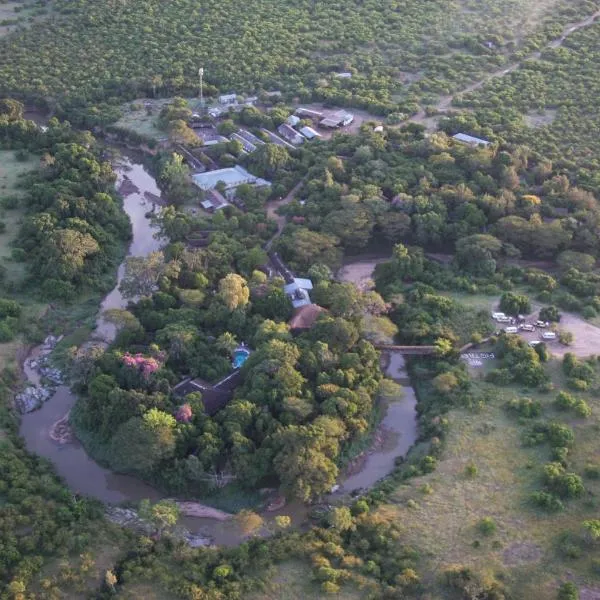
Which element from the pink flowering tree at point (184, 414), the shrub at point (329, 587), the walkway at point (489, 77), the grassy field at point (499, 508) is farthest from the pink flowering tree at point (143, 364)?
the walkway at point (489, 77)

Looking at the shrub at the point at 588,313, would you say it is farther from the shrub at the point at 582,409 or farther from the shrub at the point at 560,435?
the shrub at the point at 560,435

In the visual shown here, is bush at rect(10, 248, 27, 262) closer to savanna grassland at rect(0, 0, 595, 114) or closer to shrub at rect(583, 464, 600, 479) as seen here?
savanna grassland at rect(0, 0, 595, 114)

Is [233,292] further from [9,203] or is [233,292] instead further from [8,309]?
[9,203]

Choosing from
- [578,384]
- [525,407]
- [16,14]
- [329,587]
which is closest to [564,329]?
[578,384]

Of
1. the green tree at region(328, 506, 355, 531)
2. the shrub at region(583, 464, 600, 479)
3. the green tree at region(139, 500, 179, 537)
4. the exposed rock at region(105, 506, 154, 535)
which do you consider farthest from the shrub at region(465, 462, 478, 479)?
the exposed rock at region(105, 506, 154, 535)

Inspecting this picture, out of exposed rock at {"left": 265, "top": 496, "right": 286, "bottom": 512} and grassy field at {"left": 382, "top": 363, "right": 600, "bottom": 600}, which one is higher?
grassy field at {"left": 382, "top": 363, "right": 600, "bottom": 600}

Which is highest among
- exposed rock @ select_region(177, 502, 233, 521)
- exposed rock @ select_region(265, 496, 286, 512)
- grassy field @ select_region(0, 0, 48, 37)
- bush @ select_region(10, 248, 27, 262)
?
grassy field @ select_region(0, 0, 48, 37)

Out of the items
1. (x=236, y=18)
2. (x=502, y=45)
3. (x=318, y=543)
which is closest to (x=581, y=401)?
(x=318, y=543)

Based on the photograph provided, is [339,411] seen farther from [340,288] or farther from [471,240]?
[471,240]
